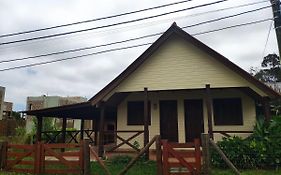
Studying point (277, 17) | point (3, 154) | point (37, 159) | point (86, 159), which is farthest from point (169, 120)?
point (3, 154)

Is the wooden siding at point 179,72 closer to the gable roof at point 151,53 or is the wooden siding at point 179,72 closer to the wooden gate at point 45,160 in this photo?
the gable roof at point 151,53

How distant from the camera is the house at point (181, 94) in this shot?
37.9ft

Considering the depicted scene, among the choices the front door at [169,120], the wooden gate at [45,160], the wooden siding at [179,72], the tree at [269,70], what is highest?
the tree at [269,70]

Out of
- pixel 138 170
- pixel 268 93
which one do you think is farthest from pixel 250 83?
pixel 138 170

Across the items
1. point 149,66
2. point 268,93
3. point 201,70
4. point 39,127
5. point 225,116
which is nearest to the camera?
point 268,93

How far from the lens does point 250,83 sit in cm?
1115

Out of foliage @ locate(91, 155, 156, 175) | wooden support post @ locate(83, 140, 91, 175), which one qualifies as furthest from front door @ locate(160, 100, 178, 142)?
wooden support post @ locate(83, 140, 91, 175)

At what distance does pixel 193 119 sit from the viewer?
45.4 feet

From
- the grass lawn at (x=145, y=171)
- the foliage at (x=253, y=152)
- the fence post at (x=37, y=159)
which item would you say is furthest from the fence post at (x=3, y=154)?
the foliage at (x=253, y=152)

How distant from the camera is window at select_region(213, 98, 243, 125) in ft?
43.7

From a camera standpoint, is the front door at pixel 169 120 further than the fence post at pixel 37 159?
Yes

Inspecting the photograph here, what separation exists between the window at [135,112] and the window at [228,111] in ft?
11.9

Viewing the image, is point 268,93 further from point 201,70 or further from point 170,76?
point 170,76

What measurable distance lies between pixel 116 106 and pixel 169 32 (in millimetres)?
5056
